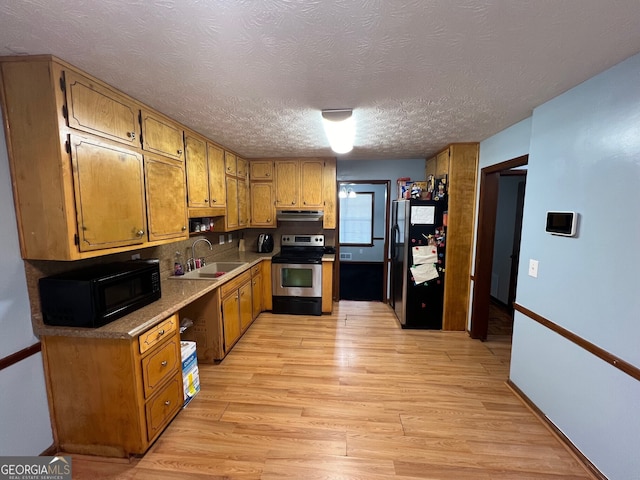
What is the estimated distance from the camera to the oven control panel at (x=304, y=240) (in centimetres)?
434

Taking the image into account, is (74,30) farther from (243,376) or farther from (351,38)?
(243,376)

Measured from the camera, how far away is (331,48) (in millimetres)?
1284

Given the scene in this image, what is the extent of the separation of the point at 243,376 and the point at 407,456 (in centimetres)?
152

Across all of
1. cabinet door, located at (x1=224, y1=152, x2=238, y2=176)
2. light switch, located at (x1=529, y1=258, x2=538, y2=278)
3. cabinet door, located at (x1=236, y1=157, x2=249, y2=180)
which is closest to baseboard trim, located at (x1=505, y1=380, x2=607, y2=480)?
light switch, located at (x1=529, y1=258, x2=538, y2=278)

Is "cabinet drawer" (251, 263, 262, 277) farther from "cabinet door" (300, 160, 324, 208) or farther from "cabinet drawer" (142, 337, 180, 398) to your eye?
"cabinet drawer" (142, 337, 180, 398)

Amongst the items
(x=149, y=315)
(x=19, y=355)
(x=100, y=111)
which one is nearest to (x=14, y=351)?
(x=19, y=355)

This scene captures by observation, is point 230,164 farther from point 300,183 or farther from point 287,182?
point 300,183

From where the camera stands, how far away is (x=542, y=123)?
199 cm

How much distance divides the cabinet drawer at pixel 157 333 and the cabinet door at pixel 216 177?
1.43 m

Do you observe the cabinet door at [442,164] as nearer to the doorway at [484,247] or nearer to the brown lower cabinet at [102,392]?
Result: the doorway at [484,247]

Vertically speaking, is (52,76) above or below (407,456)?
above

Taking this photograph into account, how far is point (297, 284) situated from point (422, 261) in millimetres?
1769

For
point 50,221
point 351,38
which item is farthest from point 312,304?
point 351,38

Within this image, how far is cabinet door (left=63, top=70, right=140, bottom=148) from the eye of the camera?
1.45 meters
